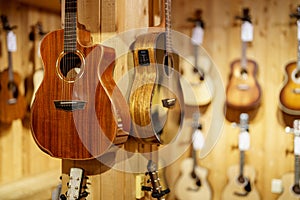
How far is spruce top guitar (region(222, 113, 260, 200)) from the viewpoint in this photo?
3549mm

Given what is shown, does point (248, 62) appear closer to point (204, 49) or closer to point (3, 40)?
point (204, 49)

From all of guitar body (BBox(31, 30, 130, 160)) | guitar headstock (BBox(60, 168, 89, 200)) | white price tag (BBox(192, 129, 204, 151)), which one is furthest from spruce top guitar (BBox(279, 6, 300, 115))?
guitar headstock (BBox(60, 168, 89, 200))

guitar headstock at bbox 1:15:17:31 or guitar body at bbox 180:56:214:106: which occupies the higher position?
guitar headstock at bbox 1:15:17:31

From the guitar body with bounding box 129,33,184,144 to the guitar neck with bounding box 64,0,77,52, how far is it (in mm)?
312

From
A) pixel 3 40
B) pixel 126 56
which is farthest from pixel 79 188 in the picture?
pixel 3 40

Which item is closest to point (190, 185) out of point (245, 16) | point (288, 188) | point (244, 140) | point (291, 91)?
point (244, 140)

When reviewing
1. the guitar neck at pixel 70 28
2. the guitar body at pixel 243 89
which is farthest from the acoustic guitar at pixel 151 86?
the guitar body at pixel 243 89

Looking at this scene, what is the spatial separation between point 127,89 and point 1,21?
251 centimetres

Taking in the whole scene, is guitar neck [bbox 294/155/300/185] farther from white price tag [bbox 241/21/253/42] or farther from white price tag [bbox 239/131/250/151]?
white price tag [bbox 241/21/253/42]

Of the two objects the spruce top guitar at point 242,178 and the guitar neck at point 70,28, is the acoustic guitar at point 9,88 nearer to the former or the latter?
the spruce top guitar at point 242,178

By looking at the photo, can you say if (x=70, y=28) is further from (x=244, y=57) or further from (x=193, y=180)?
(x=193, y=180)

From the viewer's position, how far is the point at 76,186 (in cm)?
188

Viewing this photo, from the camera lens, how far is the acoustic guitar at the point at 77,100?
68.4 inches

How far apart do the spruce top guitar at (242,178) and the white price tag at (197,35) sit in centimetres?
81
